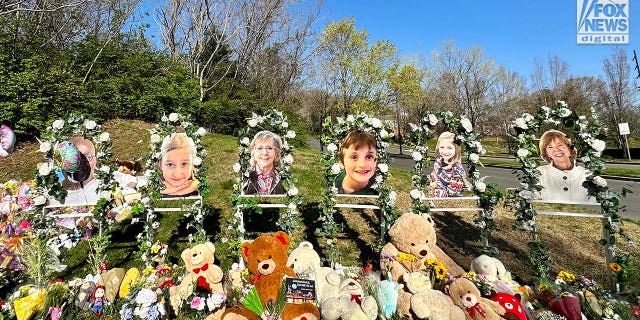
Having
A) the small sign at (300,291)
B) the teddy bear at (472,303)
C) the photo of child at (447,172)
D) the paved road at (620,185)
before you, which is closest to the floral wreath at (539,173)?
the photo of child at (447,172)

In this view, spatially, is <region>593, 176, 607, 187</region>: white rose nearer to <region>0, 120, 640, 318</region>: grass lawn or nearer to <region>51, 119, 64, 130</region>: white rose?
<region>0, 120, 640, 318</region>: grass lawn

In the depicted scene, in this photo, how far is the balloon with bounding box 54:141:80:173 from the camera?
5.55 meters

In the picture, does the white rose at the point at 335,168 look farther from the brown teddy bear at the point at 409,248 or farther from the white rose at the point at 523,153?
the white rose at the point at 523,153

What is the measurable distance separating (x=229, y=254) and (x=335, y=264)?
1.93m

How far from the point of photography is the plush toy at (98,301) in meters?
4.13

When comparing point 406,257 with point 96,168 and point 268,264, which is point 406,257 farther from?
point 96,168

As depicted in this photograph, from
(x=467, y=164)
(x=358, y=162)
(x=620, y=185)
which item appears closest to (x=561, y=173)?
(x=467, y=164)

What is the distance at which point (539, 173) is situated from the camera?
5.12 meters

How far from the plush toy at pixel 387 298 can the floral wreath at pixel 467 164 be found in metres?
2.01

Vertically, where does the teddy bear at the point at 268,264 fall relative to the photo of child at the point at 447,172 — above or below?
below

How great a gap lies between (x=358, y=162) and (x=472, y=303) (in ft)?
9.11

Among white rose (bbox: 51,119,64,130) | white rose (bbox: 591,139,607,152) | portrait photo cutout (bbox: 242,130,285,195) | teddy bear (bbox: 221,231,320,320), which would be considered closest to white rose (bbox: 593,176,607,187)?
white rose (bbox: 591,139,607,152)

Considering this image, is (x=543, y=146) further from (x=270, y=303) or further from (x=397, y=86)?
(x=397, y=86)

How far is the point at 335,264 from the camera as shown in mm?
5348
